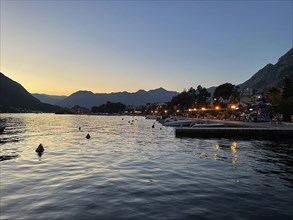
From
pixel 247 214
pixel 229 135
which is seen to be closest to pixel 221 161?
pixel 247 214

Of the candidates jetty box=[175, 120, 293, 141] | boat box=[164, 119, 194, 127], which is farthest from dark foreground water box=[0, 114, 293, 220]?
boat box=[164, 119, 194, 127]

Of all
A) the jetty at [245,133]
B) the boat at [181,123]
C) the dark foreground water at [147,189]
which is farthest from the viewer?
the boat at [181,123]

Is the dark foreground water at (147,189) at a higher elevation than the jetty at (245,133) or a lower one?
lower

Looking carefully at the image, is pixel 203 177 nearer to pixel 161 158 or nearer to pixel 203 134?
pixel 161 158

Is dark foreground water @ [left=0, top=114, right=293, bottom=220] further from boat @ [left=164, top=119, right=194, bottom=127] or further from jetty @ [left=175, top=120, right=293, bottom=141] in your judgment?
boat @ [left=164, top=119, right=194, bottom=127]

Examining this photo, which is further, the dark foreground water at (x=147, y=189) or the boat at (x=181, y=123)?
the boat at (x=181, y=123)

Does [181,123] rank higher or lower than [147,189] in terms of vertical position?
higher

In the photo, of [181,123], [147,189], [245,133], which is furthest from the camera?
[181,123]

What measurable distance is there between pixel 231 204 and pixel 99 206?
7.29m

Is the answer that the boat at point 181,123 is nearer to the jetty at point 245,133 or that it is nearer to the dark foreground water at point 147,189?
the jetty at point 245,133

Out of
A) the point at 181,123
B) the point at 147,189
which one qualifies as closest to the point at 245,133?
the point at 181,123

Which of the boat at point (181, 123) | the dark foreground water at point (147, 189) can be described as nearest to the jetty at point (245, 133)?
the dark foreground water at point (147, 189)

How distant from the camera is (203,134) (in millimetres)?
64250

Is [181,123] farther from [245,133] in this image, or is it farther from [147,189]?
[147,189]
